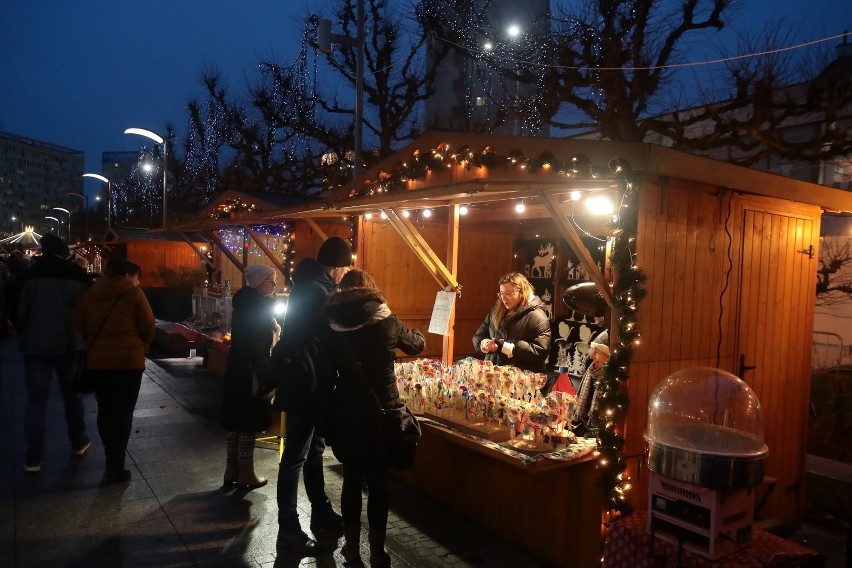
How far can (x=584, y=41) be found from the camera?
1138cm

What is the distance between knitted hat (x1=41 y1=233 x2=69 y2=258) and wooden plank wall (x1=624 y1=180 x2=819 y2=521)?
544 centimetres

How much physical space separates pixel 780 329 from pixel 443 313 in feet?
10.5

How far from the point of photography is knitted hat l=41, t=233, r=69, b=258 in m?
5.77

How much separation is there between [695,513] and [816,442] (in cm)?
505

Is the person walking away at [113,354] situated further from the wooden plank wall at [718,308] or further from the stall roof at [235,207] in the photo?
the stall roof at [235,207]

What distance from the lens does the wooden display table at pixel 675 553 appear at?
2.94 metres

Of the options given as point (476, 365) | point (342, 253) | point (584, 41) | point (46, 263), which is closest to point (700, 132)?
point (584, 41)

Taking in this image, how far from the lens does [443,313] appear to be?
21.0 ft

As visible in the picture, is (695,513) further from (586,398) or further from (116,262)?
(116,262)

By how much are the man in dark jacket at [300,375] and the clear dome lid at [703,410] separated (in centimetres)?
213

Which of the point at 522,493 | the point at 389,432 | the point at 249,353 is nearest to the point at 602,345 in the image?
the point at 522,493

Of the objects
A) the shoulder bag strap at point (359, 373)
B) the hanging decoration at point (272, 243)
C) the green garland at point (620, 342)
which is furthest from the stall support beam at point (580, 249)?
the hanging decoration at point (272, 243)

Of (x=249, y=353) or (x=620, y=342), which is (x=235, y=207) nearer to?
(x=249, y=353)

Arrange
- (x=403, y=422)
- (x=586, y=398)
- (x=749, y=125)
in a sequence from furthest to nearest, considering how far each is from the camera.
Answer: (x=749, y=125) < (x=586, y=398) < (x=403, y=422)
